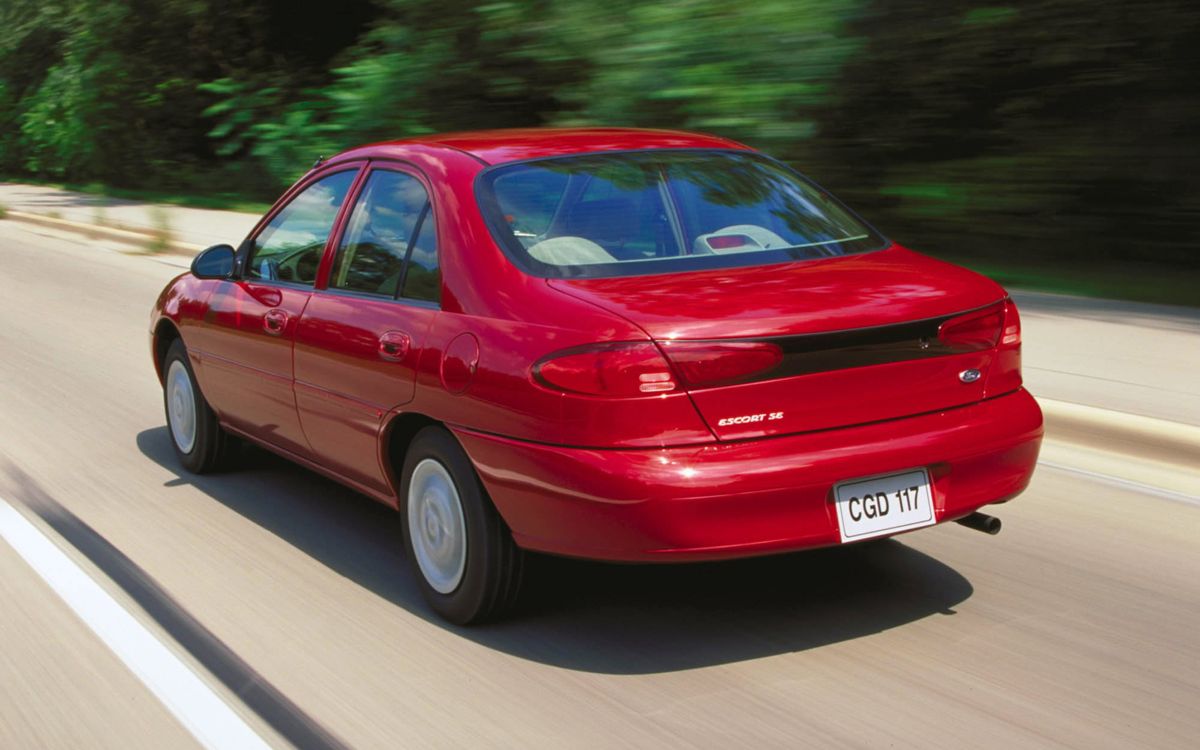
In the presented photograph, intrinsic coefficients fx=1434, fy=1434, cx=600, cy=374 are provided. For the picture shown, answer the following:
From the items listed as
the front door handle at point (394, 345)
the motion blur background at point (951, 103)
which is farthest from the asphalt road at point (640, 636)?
the motion blur background at point (951, 103)

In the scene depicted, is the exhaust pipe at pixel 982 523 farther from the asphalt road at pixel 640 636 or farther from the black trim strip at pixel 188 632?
the black trim strip at pixel 188 632

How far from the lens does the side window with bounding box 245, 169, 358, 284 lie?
222 inches

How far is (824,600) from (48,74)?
40423 millimetres

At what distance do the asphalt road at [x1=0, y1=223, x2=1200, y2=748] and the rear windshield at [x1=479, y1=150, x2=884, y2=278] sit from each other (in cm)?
114

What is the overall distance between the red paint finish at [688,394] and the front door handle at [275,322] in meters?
0.80

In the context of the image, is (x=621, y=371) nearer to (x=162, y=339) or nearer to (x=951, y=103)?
(x=162, y=339)

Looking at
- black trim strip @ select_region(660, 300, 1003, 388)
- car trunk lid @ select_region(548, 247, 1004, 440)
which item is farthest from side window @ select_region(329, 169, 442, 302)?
black trim strip @ select_region(660, 300, 1003, 388)

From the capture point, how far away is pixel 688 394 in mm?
3998

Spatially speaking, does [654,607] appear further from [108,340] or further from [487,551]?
[108,340]

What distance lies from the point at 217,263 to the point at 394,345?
6.10 feet

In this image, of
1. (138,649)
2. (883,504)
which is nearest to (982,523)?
(883,504)

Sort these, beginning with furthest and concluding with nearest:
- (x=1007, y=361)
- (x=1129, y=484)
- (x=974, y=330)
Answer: (x=1129, y=484)
(x=1007, y=361)
(x=974, y=330)

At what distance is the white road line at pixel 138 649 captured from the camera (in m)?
3.82

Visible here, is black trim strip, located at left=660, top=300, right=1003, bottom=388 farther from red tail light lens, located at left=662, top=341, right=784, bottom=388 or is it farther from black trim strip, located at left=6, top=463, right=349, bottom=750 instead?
black trim strip, located at left=6, top=463, right=349, bottom=750
